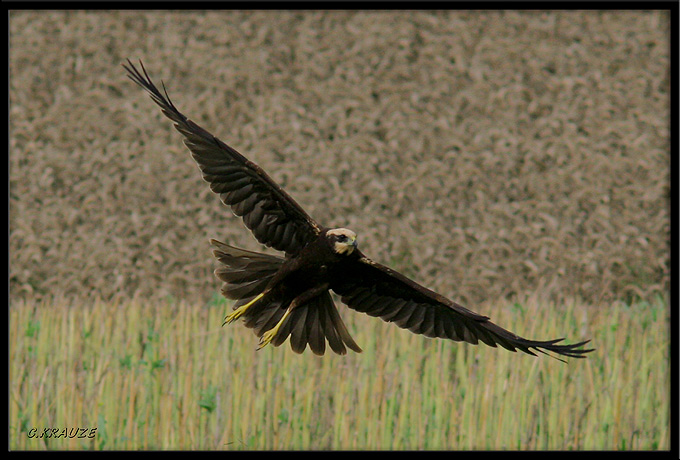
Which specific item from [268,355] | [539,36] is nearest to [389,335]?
[268,355]

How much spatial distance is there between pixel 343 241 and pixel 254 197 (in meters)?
0.63

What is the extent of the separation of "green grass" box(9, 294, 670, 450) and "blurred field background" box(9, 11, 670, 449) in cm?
174

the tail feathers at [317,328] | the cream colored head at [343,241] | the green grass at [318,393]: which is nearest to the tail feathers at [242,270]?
the tail feathers at [317,328]

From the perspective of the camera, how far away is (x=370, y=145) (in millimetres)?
8891

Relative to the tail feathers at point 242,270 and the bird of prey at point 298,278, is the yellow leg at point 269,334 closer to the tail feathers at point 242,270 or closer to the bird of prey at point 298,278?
the bird of prey at point 298,278

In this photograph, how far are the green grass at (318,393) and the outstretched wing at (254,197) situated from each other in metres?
1.03

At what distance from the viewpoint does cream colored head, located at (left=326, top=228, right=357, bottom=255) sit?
4.21m

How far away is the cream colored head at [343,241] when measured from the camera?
421 cm

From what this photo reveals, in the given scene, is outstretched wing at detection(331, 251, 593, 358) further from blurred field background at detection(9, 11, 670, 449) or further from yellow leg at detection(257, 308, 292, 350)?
blurred field background at detection(9, 11, 670, 449)

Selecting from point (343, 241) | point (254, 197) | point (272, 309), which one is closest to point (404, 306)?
point (272, 309)

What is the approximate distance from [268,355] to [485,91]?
4642mm

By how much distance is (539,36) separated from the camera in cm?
941

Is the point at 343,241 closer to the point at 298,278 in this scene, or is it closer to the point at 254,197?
the point at 298,278

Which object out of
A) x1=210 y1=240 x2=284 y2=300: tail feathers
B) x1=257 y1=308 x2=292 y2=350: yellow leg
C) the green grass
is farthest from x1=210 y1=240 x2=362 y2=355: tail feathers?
the green grass
